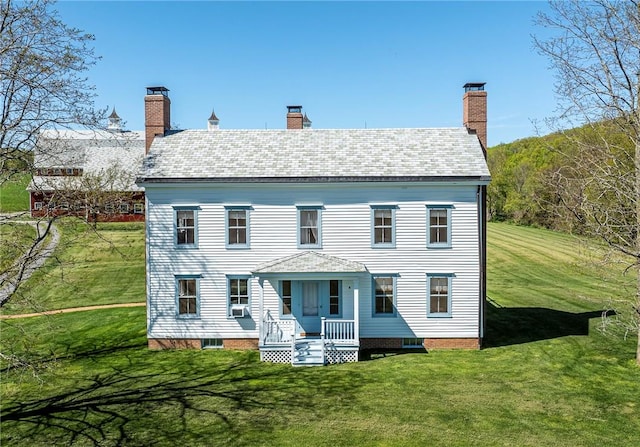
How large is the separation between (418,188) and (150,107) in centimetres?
1252

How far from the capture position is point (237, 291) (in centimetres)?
2080

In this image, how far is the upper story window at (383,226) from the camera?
20.5 meters

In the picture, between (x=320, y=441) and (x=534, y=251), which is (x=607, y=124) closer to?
(x=320, y=441)

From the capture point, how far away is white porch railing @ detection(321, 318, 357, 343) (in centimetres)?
1940

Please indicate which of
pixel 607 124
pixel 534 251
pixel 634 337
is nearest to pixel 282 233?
pixel 607 124

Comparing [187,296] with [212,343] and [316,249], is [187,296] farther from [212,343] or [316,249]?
[316,249]

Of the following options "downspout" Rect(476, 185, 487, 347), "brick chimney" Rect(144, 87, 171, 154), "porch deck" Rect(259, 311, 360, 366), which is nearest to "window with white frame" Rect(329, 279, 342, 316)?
"porch deck" Rect(259, 311, 360, 366)

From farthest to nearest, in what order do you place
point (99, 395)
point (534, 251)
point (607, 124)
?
point (534, 251)
point (607, 124)
point (99, 395)

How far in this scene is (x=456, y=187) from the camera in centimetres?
2033

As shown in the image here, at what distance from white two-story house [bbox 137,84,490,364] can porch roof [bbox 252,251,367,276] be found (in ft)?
0.34

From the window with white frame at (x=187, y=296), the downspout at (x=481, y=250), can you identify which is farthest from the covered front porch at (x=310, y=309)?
the downspout at (x=481, y=250)

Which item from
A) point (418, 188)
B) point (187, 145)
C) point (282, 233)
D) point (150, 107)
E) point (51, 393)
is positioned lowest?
point (51, 393)

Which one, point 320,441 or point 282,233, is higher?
point 282,233

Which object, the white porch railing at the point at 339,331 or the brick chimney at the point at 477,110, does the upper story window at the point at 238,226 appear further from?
the brick chimney at the point at 477,110
